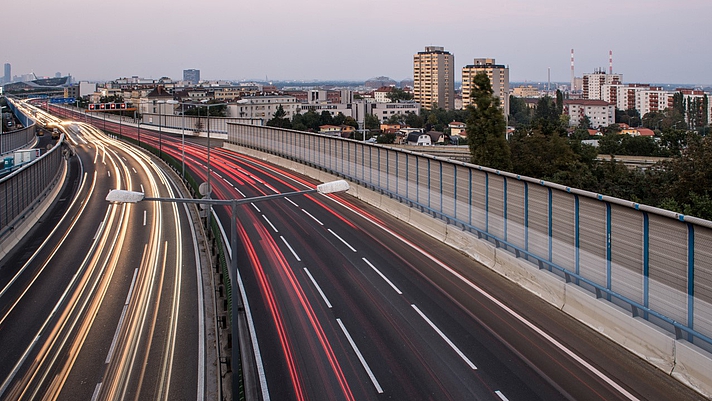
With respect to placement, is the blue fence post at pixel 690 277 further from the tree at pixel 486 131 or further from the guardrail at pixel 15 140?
the guardrail at pixel 15 140

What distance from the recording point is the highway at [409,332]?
14086mm

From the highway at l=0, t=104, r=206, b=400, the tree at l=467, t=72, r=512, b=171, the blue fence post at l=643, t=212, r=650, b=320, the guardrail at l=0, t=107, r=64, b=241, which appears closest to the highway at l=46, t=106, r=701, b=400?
the blue fence post at l=643, t=212, r=650, b=320

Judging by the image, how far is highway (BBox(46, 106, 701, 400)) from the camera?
1409cm

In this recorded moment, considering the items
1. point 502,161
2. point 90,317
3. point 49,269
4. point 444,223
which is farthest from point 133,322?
point 502,161

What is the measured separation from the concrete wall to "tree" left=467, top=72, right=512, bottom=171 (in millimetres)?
28630

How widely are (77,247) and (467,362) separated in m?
22.2

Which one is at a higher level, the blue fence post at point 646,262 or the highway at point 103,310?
the blue fence post at point 646,262

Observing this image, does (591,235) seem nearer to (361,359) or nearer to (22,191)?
(361,359)

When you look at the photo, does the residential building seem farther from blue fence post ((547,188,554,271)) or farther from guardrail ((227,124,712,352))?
blue fence post ((547,188,554,271))

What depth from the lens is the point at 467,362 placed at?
15258 mm

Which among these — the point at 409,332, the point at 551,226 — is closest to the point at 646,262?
the point at 551,226

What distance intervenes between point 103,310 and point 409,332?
11.0m

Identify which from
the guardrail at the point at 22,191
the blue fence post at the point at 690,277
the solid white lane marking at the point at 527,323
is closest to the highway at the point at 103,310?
the guardrail at the point at 22,191

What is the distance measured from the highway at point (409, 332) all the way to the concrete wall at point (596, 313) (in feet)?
1.06
